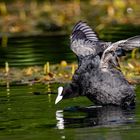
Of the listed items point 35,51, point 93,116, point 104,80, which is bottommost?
point 93,116

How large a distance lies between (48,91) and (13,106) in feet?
4.53

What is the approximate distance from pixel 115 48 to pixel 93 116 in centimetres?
118

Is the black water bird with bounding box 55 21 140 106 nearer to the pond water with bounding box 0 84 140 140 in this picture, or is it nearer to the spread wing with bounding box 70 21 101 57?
the pond water with bounding box 0 84 140 140

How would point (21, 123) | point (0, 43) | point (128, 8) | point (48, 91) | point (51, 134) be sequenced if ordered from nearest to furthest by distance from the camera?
point (51, 134), point (21, 123), point (48, 91), point (0, 43), point (128, 8)

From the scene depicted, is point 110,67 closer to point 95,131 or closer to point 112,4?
point 95,131

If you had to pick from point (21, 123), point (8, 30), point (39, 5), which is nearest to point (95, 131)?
point (21, 123)

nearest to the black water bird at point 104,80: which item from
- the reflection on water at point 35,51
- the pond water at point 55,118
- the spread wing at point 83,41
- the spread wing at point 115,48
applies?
the spread wing at point 115,48

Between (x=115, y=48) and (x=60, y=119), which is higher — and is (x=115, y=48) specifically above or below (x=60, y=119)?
above

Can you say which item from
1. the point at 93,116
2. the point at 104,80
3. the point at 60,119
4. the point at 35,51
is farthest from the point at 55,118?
the point at 35,51

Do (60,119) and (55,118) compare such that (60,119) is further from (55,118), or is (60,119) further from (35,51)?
(35,51)

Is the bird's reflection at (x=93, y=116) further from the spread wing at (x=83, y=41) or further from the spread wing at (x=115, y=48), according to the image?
the spread wing at (x=83, y=41)

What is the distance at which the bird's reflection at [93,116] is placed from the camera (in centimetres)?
976

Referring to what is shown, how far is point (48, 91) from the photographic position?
41.1ft

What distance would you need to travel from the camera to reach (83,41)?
487 inches
